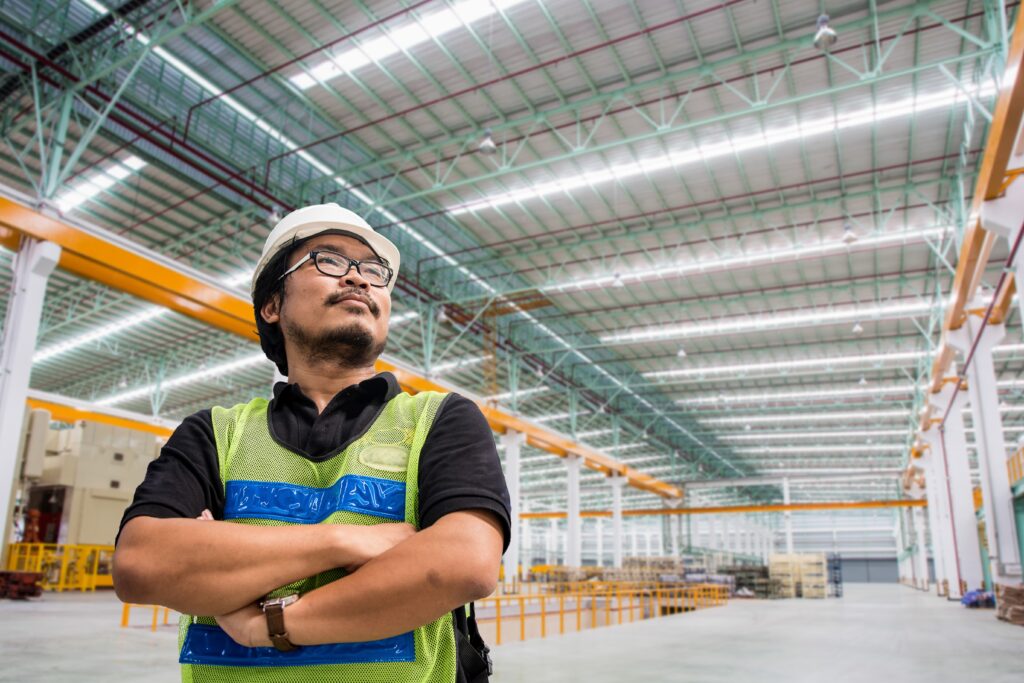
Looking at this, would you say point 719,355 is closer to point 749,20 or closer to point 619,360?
point 619,360

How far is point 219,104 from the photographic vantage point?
47.1 feet

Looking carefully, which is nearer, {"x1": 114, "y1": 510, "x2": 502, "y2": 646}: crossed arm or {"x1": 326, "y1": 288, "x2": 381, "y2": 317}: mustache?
{"x1": 114, "y1": 510, "x2": 502, "y2": 646}: crossed arm

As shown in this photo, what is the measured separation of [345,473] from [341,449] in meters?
0.06

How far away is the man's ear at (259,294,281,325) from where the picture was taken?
1832mm

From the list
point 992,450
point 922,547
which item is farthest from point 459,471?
point 922,547

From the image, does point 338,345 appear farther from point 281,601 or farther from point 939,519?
point 939,519

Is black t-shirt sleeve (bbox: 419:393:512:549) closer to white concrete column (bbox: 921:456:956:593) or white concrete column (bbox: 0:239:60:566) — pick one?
white concrete column (bbox: 0:239:60:566)

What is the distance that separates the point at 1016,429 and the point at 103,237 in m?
43.0

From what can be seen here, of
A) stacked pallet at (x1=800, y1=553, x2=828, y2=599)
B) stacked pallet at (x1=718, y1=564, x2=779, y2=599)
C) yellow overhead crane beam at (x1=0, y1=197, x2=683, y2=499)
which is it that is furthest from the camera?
stacked pallet at (x1=718, y1=564, x2=779, y2=599)

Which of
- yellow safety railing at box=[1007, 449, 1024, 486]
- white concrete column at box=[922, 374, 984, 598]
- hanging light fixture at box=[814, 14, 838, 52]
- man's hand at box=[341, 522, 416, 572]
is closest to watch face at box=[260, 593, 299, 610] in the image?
man's hand at box=[341, 522, 416, 572]

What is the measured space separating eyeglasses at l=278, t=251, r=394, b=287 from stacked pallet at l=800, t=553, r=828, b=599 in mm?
34740

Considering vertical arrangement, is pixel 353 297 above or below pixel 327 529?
above

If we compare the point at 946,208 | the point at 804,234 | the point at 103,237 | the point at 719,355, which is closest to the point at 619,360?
the point at 719,355

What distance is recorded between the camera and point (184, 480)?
4.61ft
